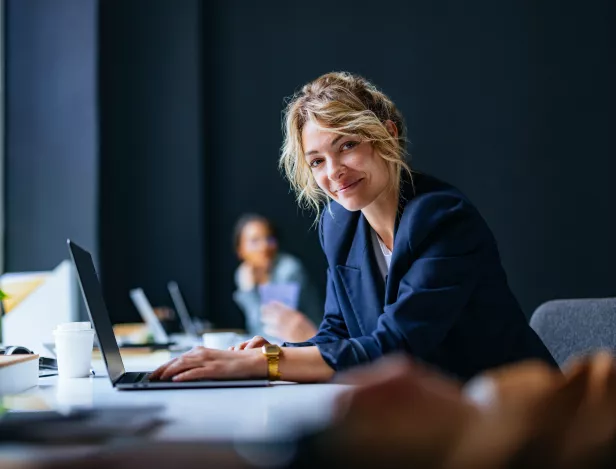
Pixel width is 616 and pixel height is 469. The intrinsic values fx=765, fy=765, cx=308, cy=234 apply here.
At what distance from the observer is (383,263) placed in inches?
66.3

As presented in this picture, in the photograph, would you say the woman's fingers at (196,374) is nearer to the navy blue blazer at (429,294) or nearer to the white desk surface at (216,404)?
the white desk surface at (216,404)

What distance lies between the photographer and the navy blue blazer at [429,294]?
1.37 metres

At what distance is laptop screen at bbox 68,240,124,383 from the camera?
1272 millimetres

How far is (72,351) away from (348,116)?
74 cm

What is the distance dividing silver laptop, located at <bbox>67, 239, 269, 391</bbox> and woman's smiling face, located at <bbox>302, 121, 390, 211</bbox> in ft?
1.65

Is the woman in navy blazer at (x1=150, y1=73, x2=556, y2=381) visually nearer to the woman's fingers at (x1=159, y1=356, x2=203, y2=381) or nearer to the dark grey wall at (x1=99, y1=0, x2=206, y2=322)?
the woman's fingers at (x1=159, y1=356, x2=203, y2=381)

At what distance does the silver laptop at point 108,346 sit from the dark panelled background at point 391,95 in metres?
3.68

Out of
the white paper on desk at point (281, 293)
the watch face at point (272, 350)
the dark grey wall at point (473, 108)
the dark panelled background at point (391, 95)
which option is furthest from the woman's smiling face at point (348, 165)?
the dark grey wall at point (473, 108)

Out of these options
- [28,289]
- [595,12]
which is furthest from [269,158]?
[28,289]

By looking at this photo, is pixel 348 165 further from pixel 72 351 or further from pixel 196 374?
pixel 72 351

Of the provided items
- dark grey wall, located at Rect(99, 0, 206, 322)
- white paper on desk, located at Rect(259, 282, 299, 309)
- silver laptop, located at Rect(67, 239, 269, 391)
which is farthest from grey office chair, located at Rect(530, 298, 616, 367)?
dark grey wall, located at Rect(99, 0, 206, 322)

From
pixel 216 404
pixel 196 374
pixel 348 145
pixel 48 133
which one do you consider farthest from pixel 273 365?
pixel 48 133

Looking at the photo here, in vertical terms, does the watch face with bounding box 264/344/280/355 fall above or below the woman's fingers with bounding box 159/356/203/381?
above

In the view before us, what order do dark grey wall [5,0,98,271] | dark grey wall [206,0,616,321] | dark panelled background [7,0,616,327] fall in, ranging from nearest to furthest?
1. dark grey wall [5,0,98,271]
2. dark panelled background [7,0,616,327]
3. dark grey wall [206,0,616,321]
